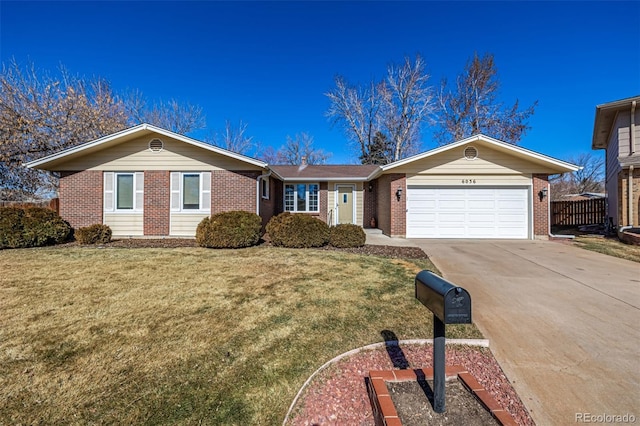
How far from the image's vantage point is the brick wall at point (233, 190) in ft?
34.8

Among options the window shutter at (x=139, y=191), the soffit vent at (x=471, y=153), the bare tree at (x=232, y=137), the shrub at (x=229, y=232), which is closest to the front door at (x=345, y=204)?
the soffit vent at (x=471, y=153)

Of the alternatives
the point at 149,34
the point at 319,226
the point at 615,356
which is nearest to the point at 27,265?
the point at 319,226

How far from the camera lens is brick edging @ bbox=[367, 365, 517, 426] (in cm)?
182

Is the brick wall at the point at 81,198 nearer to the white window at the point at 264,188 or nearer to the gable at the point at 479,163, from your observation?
the white window at the point at 264,188

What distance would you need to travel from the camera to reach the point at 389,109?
24.7 m

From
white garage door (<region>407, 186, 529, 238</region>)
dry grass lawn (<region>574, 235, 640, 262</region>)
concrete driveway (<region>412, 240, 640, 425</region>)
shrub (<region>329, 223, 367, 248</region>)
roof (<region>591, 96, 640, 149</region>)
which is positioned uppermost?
roof (<region>591, 96, 640, 149</region>)

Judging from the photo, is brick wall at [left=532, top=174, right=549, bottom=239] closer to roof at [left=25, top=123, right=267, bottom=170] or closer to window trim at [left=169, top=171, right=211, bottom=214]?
roof at [left=25, top=123, right=267, bottom=170]

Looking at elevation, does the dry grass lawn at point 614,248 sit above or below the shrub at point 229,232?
below

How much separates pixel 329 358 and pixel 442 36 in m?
16.6

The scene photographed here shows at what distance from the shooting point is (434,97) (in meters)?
23.6

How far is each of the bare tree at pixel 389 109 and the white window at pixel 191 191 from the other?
17573 millimetres

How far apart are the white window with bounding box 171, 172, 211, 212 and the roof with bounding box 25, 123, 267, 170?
1.16 metres

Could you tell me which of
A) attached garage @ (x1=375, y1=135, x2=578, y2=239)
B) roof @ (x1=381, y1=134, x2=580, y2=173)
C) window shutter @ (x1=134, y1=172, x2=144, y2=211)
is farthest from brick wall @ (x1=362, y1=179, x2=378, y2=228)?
window shutter @ (x1=134, y1=172, x2=144, y2=211)

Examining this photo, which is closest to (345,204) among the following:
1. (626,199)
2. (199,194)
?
(199,194)
